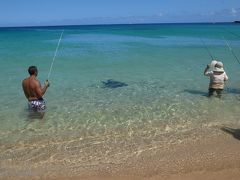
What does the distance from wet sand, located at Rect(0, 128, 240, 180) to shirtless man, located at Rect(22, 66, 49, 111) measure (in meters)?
2.35

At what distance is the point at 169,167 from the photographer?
17.8 ft

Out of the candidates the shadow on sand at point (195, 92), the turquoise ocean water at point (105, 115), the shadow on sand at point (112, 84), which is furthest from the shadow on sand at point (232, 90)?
the shadow on sand at point (112, 84)

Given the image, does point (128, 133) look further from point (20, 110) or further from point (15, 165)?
point (20, 110)

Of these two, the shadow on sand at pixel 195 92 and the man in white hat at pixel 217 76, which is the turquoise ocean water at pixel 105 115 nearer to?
the shadow on sand at pixel 195 92

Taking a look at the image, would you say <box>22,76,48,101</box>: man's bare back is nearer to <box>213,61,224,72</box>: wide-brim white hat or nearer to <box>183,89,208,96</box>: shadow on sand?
<box>213,61,224,72</box>: wide-brim white hat

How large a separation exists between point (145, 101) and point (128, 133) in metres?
2.51

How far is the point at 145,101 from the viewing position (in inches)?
369

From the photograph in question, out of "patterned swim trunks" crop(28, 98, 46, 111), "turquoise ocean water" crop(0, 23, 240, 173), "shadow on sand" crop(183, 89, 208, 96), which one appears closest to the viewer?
"turquoise ocean water" crop(0, 23, 240, 173)

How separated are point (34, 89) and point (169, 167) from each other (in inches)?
136

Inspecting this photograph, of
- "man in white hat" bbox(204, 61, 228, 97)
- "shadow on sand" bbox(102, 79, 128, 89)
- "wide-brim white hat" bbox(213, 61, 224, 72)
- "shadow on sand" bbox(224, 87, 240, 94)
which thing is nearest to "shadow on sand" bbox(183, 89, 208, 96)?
"shadow on sand" bbox(224, 87, 240, 94)

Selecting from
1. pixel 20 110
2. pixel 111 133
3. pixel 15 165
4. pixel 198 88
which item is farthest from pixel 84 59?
pixel 15 165

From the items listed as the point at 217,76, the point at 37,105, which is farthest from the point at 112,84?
the point at 37,105

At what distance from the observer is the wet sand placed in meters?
5.16

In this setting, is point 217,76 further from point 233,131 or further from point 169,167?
point 169,167
